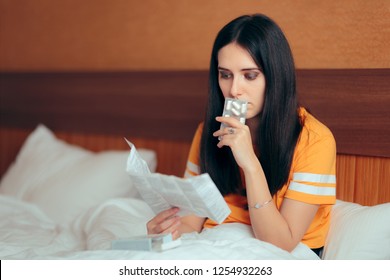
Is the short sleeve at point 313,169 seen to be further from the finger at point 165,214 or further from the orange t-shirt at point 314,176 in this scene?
the finger at point 165,214

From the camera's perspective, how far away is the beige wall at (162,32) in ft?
6.40

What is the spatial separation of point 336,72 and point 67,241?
1.10 meters

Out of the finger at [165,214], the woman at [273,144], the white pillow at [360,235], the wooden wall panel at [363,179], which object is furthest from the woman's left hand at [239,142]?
the wooden wall panel at [363,179]

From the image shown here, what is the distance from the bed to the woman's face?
1.21 ft

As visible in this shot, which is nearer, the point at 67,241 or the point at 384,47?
the point at 384,47

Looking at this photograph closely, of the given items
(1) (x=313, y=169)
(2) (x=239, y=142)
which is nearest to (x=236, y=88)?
(2) (x=239, y=142)

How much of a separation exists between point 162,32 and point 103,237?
1026 mm

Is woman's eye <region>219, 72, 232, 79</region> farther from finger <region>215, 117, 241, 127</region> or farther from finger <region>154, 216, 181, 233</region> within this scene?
finger <region>154, 216, 181, 233</region>

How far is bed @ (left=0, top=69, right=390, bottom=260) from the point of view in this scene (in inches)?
65.5

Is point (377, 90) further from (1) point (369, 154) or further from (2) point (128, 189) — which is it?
(2) point (128, 189)

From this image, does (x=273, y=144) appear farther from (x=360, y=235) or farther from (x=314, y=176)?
(x=360, y=235)

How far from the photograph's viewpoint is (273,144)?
1.67m
